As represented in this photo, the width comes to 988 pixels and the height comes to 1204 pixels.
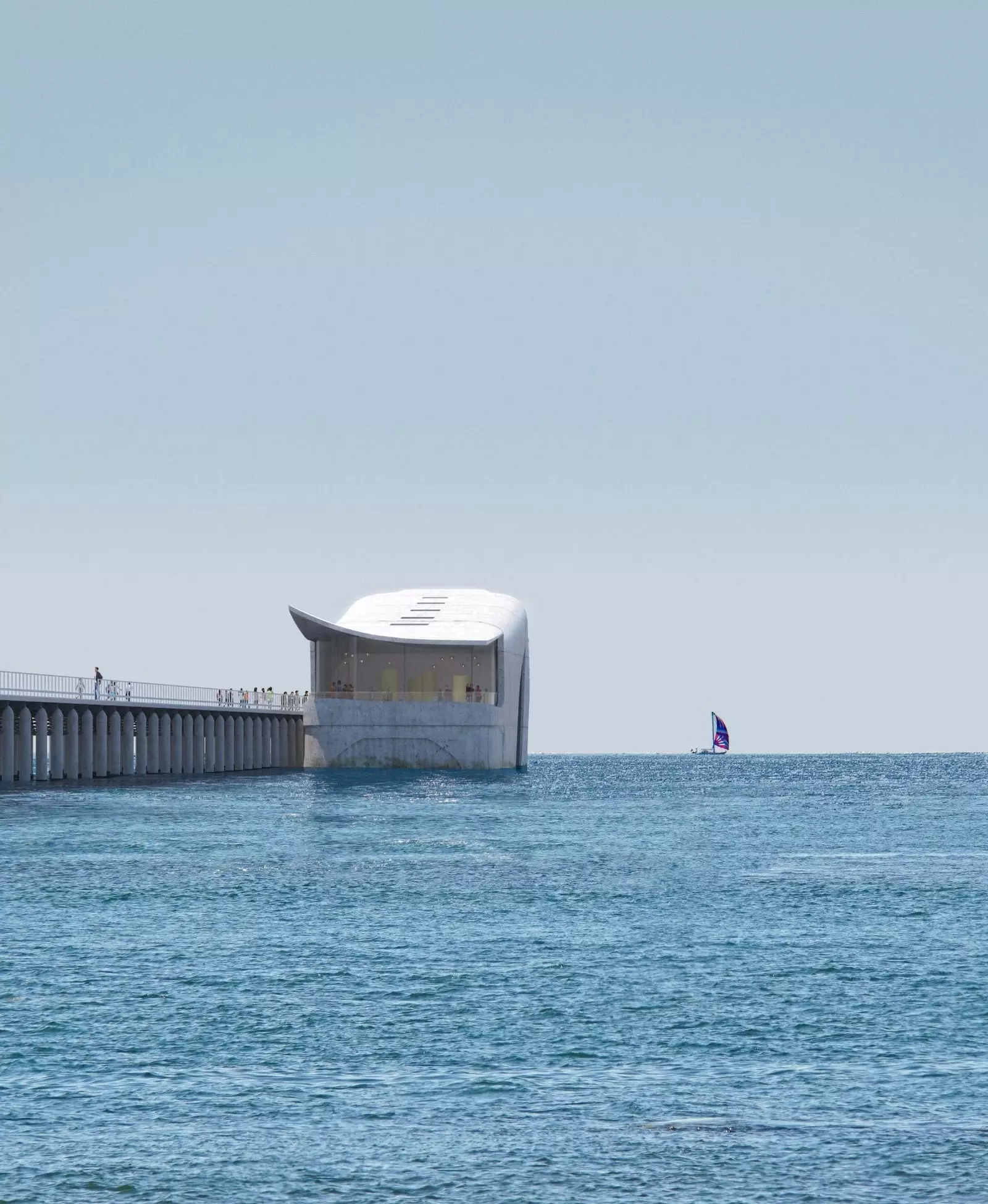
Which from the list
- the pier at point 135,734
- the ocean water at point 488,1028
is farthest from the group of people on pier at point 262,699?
the ocean water at point 488,1028

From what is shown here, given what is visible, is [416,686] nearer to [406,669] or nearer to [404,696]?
[406,669]

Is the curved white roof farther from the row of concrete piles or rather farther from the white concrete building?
the row of concrete piles

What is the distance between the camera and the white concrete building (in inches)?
4562

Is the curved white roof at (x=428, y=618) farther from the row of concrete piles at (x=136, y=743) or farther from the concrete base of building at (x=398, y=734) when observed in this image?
the row of concrete piles at (x=136, y=743)

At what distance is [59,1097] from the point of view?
55.5 ft

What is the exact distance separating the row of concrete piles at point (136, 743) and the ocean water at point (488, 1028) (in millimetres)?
41215

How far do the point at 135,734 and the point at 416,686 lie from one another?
79.5 feet

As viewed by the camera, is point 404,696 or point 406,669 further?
point 406,669

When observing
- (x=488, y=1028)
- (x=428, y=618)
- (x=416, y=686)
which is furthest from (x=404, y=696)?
(x=488, y=1028)

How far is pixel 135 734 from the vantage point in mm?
104250

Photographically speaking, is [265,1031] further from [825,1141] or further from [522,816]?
[522,816]

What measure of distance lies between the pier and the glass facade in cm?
775

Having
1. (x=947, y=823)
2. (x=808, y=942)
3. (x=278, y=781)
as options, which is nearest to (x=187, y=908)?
(x=808, y=942)

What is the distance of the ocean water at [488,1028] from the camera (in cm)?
1445
